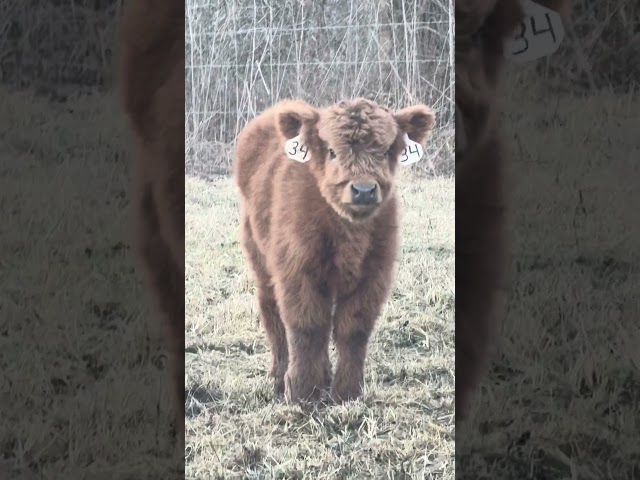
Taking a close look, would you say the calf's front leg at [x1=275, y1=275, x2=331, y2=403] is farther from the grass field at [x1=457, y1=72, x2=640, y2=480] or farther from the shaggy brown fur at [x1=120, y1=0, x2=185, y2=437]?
the grass field at [x1=457, y1=72, x2=640, y2=480]

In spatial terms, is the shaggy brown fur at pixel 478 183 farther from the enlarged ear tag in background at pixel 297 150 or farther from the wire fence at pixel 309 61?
the enlarged ear tag in background at pixel 297 150

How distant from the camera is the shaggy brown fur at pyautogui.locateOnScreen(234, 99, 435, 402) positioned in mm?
2252

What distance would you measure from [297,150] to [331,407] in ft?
2.64

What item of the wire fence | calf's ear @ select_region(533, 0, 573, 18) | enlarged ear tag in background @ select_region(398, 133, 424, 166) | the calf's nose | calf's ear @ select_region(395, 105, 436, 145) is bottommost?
the calf's nose

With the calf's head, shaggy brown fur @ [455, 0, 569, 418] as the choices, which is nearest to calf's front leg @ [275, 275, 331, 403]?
the calf's head

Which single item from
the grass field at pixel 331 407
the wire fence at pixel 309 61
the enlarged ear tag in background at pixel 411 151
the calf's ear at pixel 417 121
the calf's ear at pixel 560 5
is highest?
the calf's ear at pixel 560 5

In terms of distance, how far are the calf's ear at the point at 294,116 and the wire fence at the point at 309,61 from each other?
3 centimetres

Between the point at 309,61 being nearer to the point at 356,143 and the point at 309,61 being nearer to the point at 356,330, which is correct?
the point at 356,143

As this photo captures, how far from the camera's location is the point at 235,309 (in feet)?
7.69

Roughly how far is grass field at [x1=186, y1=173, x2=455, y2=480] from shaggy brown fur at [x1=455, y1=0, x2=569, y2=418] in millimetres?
69

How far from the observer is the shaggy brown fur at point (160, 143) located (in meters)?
2.38

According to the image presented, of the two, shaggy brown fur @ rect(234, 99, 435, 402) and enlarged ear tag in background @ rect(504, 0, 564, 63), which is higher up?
enlarged ear tag in background @ rect(504, 0, 564, 63)

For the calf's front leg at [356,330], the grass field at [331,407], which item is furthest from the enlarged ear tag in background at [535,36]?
the calf's front leg at [356,330]

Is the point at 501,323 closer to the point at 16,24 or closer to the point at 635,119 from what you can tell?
the point at 635,119
